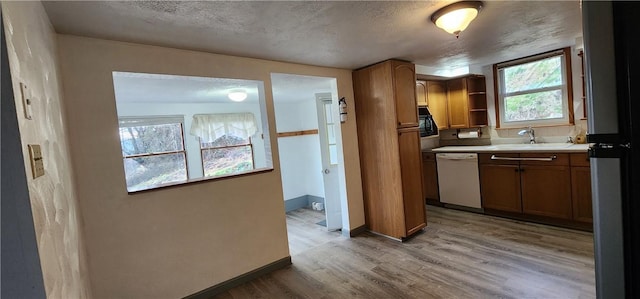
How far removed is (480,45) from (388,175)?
1.58 m

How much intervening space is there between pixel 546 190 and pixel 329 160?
248cm

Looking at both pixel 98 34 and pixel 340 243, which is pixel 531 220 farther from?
pixel 98 34

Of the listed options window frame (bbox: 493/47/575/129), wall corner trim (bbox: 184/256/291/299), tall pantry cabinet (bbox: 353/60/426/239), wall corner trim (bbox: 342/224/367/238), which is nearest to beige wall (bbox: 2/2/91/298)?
wall corner trim (bbox: 184/256/291/299)

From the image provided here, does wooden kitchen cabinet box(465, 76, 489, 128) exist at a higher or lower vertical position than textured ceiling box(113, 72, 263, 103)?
lower

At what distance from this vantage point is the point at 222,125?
5008 mm

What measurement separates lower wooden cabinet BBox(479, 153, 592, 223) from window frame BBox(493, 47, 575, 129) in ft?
2.56

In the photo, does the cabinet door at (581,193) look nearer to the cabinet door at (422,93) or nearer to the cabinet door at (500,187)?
the cabinet door at (500,187)

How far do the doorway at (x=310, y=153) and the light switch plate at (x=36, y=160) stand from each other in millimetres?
2238

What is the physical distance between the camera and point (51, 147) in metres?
1.26

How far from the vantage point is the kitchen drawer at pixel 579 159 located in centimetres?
298

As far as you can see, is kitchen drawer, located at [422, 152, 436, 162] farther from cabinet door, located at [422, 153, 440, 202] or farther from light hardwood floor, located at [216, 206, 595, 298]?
light hardwood floor, located at [216, 206, 595, 298]

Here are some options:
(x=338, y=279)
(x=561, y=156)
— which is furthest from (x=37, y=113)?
(x=561, y=156)

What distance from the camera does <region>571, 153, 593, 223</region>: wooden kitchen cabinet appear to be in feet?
9.82

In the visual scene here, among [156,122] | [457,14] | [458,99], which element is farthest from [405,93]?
[156,122]
